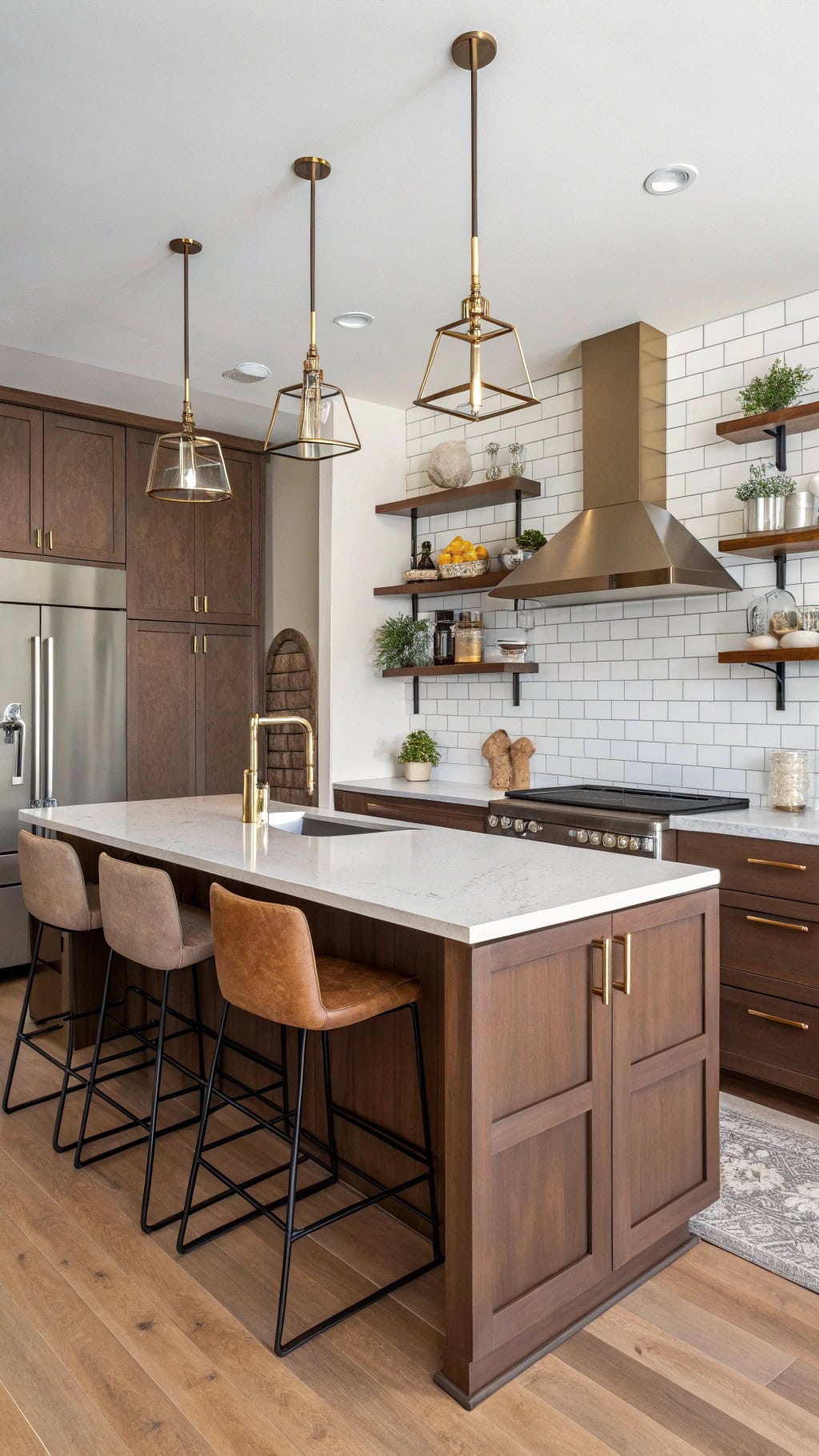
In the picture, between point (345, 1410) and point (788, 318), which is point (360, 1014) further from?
point (788, 318)

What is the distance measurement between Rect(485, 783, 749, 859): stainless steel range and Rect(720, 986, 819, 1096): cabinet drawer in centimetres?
54

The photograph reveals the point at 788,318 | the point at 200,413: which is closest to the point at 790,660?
the point at 788,318

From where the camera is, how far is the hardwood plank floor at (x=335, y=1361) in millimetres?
1629

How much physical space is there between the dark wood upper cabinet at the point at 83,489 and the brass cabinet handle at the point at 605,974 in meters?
3.81

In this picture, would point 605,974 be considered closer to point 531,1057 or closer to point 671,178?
point 531,1057

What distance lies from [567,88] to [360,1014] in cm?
235

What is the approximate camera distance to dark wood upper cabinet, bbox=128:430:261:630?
5.06m

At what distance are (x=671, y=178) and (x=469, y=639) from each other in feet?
7.39

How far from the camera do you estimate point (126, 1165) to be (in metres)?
2.63

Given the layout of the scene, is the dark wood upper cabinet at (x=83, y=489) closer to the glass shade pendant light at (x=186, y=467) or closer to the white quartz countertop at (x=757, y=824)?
the glass shade pendant light at (x=186, y=467)

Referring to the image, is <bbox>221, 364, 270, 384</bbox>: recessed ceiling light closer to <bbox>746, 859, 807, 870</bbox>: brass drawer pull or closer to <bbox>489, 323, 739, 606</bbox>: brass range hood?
<bbox>489, 323, 739, 606</bbox>: brass range hood

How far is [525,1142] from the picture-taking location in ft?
5.81

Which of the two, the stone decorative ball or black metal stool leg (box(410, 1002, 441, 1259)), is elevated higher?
the stone decorative ball

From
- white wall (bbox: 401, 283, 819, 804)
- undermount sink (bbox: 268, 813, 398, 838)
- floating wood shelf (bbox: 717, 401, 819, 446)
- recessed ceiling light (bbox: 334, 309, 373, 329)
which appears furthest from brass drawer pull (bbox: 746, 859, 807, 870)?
recessed ceiling light (bbox: 334, 309, 373, 329)
